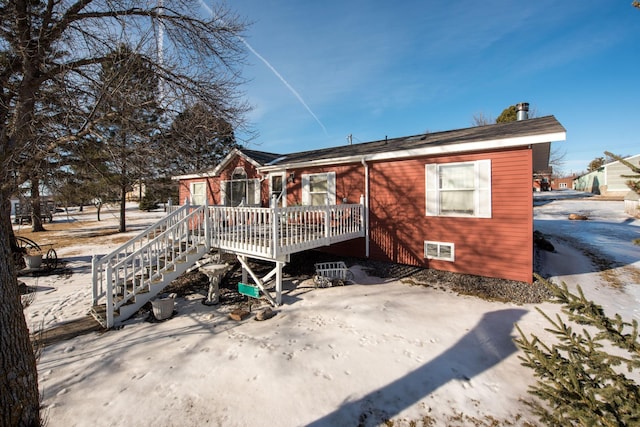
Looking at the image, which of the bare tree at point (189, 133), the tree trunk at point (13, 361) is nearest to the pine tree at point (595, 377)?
the tree trunk at point (13, 361)

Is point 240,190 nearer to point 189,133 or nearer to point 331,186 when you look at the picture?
point 331,186

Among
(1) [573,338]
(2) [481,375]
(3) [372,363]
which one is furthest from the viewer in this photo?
(3) [372,363]

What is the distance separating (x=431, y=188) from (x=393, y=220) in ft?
4.99

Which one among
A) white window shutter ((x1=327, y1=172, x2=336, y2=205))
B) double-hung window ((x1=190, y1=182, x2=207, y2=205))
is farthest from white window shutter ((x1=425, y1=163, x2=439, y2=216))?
double-hung window ((x1=190, y1=182, x2=207, y2=205))

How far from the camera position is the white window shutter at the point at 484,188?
7.21 meters

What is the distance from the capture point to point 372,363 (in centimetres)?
406

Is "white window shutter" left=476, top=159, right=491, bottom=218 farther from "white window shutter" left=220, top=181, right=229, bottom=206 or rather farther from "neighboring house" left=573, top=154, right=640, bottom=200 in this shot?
"neighboring house" left=573, top=154, right=640, bottom=200

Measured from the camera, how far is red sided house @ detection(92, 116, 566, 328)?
20.9 feet

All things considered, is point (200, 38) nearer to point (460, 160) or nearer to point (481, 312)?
point (460, 160)

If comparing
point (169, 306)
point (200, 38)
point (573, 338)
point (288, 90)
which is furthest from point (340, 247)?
point (288, 90)

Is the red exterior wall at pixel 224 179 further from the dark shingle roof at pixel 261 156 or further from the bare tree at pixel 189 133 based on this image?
the bare tree at pixel 189 133

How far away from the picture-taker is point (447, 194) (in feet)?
25.9

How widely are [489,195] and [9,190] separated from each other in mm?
9213

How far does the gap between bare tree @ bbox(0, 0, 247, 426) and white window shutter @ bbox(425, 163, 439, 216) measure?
5467 millimetres
